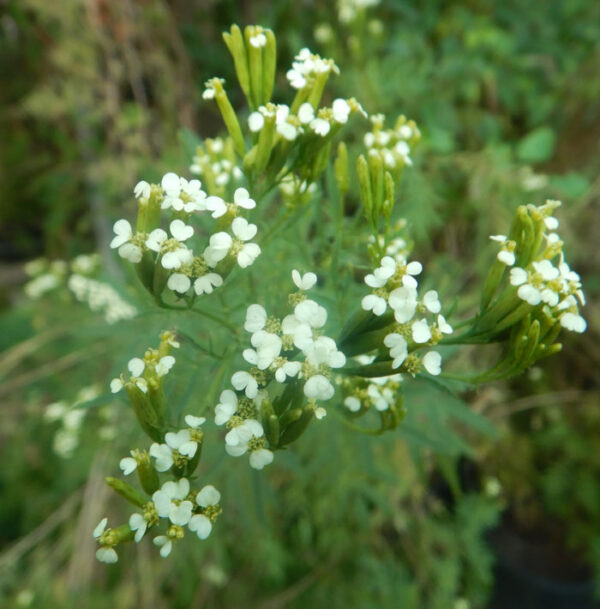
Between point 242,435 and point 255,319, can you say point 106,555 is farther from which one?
point 255,319

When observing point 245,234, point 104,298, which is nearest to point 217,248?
point 245,234

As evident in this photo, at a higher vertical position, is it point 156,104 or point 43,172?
point 156,104

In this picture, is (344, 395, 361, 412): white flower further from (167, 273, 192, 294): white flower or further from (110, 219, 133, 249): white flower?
(110, 219, 133, 249): white flower

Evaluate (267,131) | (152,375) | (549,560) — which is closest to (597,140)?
(549,560)

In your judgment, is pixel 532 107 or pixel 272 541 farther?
pixel 532 107

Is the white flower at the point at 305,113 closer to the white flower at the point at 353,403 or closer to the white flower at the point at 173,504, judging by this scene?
the white flower at the point at 353,403

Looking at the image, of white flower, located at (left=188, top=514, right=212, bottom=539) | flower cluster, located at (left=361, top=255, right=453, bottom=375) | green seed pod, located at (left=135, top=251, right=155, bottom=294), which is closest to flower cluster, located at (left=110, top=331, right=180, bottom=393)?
green seed pod, located at (left=135, top=251, right=155, bottom=294)

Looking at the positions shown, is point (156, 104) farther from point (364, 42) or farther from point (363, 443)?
point (363, 443)
